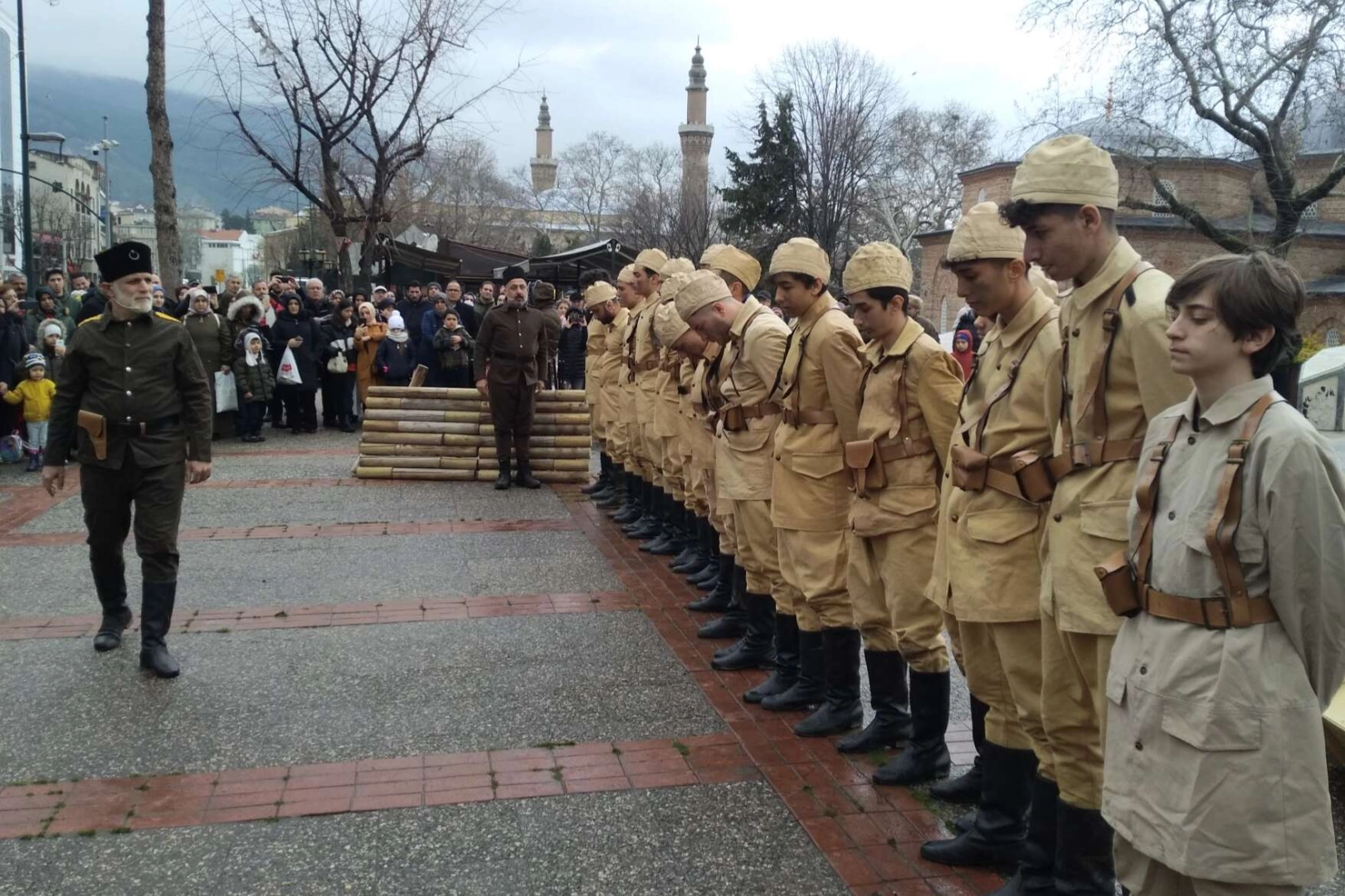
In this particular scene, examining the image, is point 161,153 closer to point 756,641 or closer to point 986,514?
point 756,641

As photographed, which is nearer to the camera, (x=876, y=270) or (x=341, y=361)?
(x=876, y=270)

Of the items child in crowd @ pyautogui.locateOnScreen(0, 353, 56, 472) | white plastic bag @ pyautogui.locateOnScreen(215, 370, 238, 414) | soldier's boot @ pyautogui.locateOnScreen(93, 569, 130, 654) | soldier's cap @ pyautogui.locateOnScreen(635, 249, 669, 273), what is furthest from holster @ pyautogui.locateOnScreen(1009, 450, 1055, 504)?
white plastic bag @ pyautogui.locateOnScreen(215, 370, 238, 414)

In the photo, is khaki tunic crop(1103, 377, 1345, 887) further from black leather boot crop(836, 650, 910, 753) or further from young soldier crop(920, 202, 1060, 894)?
black leather boot crop(836, 650, 910, 753)

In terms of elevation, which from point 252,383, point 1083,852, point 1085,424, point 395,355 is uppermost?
point 1085,424

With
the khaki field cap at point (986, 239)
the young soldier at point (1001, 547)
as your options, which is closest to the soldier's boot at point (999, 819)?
the young soldier at point (1001, 547)

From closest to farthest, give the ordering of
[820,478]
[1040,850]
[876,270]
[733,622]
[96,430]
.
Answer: [1040,850], [876,270], [820,478], [96,430], [733,622]

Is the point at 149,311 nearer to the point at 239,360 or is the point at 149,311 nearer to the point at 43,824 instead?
the point at 43,824

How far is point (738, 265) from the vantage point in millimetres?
7141

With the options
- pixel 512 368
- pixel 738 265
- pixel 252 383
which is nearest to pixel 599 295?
pixel 512 368

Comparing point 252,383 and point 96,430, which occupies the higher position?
point 96,430

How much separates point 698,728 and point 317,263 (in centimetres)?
3044

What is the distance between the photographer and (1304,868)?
234 centimetres

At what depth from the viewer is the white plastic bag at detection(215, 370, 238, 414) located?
14.5m

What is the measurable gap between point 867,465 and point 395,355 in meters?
12.3
